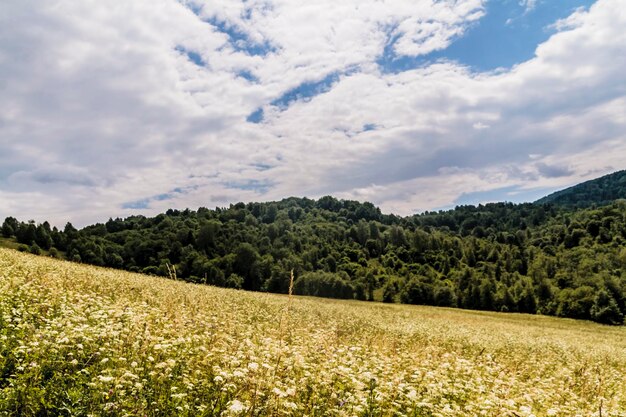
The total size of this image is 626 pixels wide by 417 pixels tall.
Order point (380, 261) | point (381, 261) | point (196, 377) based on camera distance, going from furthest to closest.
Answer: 1. point (380, 261)
2. point (381, 261)
3. point (196, 377)

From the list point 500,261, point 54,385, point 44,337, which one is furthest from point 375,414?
point 500,261

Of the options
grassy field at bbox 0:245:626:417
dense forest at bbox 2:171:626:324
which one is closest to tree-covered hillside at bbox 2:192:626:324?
dense forest at bbox 2:171:626:324

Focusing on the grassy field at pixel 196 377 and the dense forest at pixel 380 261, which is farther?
the dense forest at pixel 380 261

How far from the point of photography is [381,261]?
18900cm

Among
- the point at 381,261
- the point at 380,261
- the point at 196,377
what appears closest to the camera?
the point at 196,377

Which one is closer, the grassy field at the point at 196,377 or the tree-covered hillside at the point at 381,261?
the grassy field at the point at 196,377

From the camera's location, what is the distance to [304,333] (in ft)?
40.4

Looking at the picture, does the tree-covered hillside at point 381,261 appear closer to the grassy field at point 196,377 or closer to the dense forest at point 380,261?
the dense forest at point 380,261

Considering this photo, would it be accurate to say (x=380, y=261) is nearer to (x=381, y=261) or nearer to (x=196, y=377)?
(x=381, y=261)

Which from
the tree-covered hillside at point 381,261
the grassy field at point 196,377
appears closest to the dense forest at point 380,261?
the tree-covered hillside at point 381,261

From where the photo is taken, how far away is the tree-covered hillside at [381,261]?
4550 inches

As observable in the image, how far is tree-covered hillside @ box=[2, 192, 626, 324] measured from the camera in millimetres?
Answer: 115562

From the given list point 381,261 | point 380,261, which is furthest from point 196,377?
point 380,261

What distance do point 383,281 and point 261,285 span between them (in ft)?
173
